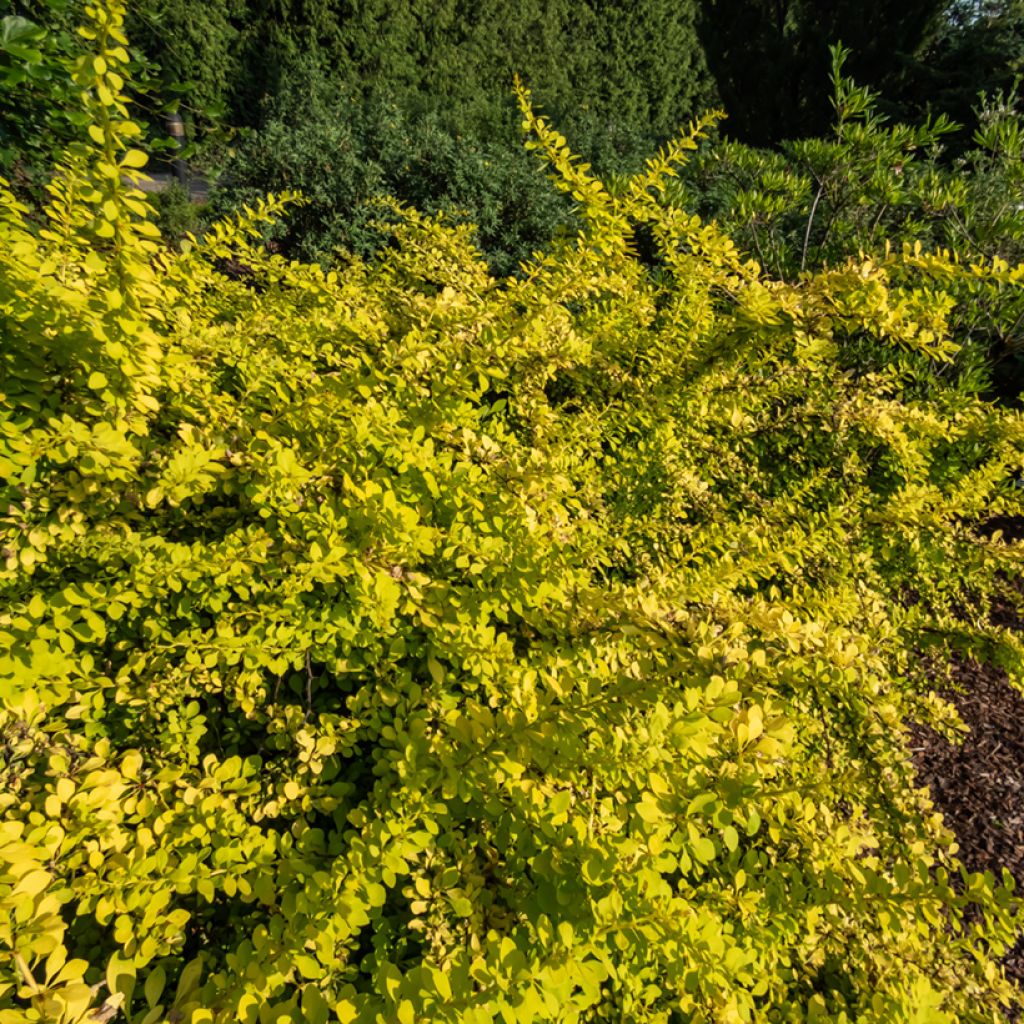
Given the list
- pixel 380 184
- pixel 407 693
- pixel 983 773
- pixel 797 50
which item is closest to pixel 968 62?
pixel 797 50

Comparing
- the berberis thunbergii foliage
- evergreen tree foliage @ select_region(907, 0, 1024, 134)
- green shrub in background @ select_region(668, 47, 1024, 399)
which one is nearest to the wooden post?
green shrub in background @ select_region(668, 47, 1024, 399)

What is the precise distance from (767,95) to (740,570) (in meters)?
9.94

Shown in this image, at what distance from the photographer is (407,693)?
1864mm

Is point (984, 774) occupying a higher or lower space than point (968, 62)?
lower

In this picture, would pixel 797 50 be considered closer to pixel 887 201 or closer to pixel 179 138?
pixel 887 201

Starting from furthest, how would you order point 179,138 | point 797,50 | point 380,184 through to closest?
point 179,138 → point 797,50 → point 380,184

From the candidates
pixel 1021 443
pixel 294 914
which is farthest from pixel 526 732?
pixel 1021 443

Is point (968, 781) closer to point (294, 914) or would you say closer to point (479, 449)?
point (479, 449)

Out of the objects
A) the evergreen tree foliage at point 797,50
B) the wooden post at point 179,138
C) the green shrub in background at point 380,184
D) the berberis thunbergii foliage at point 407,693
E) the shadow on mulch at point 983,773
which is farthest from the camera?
the wooden post at point 179,138

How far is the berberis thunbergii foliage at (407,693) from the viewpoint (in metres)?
1.23

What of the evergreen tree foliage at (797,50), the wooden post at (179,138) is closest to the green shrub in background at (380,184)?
the wooden post at (179,138)

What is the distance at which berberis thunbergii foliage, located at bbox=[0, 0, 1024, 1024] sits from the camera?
1.23m

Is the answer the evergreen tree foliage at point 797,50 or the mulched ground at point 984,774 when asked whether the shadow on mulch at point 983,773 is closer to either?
the mulched ground at point 984,774

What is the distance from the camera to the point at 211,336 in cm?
219
